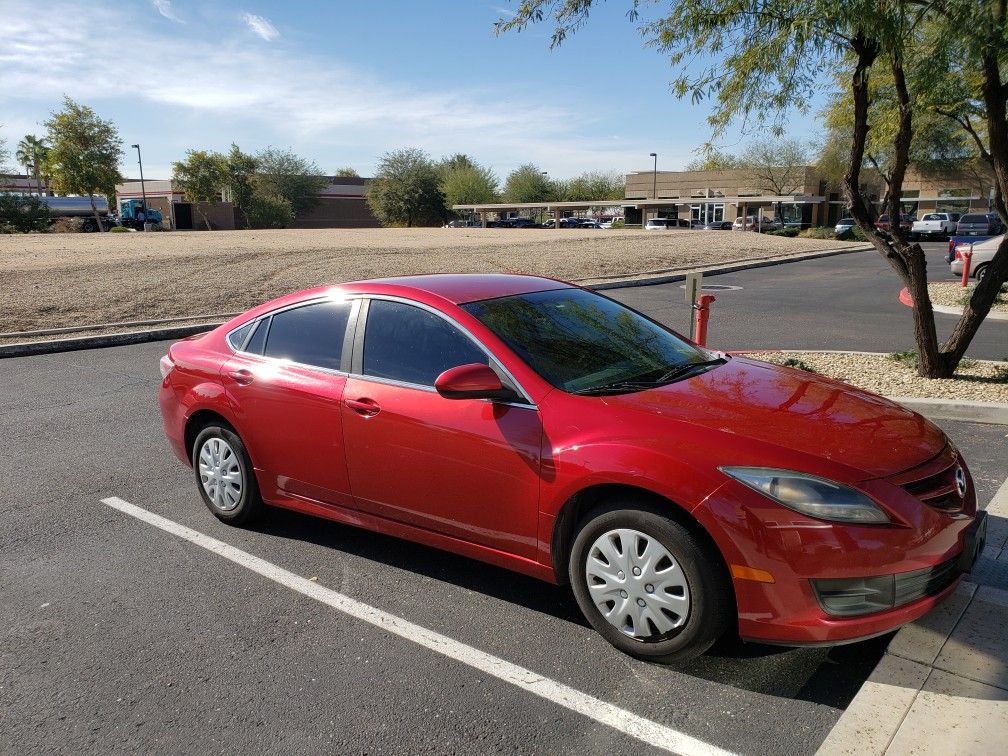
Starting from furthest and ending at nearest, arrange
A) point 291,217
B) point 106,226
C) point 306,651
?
point 291,217 → point 106,226 → point 306,651

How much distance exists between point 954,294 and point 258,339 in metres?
17.0

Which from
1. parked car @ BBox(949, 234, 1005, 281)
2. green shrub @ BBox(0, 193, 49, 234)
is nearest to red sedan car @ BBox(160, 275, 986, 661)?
parked car @ BBox(949, 234, 1005, 281)

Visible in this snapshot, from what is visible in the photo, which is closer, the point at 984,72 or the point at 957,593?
the point at 957,593

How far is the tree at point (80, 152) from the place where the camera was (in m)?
62.0

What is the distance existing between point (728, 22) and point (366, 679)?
6613 mm

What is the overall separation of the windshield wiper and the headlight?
0.93 meters

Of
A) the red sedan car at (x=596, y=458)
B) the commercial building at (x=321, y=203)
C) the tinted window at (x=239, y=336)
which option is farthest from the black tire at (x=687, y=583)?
the commercial building at (x=321, y=203)

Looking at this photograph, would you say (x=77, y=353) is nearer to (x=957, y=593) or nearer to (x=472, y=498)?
(x=472, y=498)

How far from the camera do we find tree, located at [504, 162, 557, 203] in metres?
109

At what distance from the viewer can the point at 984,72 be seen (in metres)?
7.19

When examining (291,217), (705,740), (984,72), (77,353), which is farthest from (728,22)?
(291,217)

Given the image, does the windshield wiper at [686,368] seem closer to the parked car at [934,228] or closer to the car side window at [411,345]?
the car side window at [411,345]

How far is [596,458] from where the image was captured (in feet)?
10.7

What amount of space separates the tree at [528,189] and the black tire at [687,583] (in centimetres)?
10839
